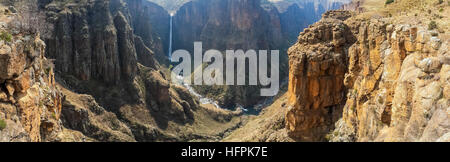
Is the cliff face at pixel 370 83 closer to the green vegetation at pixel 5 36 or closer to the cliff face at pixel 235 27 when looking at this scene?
the green vegetation at pixel 5 36

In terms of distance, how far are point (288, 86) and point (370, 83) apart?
22.6m

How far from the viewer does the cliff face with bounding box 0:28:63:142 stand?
28.0 metres

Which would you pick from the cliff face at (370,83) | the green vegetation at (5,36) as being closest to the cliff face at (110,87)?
the green vegetation at (5,36)

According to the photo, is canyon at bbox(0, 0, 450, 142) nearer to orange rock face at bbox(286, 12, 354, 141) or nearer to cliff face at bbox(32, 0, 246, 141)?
orange rock face at bbox(286, 12, 354, 141)

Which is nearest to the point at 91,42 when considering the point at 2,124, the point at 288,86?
the point at 288,86

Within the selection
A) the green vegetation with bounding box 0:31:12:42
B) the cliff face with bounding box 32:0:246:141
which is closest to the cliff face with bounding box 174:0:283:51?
the cliff face with bounding box 32:0:246:141

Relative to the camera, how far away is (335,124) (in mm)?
37250

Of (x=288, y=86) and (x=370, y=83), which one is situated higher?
(x=370, y=83)

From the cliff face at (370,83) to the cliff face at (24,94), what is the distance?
27.4m

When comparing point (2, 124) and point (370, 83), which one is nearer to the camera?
point (2, 124)

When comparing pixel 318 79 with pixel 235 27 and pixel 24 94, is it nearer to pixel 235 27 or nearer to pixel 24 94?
pixel 24 94

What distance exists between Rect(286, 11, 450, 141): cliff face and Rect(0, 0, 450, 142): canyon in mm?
89

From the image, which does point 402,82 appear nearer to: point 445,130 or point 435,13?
point 445,130

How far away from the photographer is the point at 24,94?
31.3m
